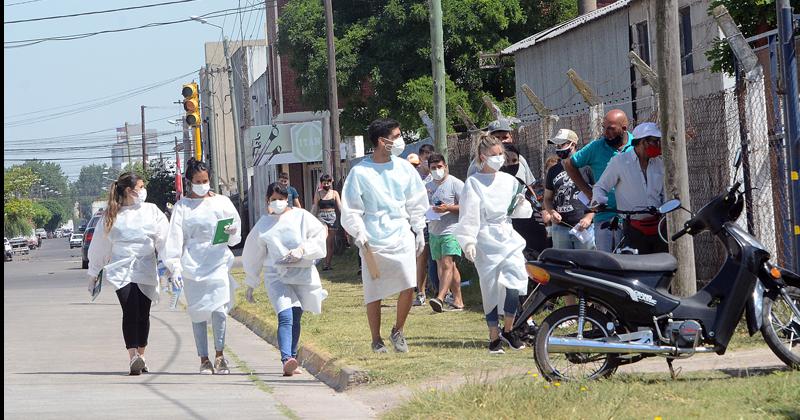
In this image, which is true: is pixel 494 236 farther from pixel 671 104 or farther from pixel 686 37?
pixel 686 37

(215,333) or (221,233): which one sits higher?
(221,233)

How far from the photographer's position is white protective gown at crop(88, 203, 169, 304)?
11000 millimetres

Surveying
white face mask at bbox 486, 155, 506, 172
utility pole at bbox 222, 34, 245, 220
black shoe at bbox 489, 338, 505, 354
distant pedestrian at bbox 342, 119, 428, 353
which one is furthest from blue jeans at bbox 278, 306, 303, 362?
utility pole at bbox 222, 34, 245, 220

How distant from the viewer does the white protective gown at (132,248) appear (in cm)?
1100

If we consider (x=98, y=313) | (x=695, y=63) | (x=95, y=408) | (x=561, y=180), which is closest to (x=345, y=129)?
(x=695, y=63)

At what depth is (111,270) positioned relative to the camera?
10945mm

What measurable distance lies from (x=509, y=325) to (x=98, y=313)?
Answer: 384 inches

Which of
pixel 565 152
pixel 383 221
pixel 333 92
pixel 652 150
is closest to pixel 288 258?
pixel 383 221

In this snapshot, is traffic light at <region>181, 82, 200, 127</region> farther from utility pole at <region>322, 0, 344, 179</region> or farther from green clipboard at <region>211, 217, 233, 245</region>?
green clipboard at <region>211, 217, 233, 245</region>

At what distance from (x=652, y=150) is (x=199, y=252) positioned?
3789 millimetres

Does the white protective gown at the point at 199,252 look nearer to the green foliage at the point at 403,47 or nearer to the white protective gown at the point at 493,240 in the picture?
the white protective gown at the point at 493,240

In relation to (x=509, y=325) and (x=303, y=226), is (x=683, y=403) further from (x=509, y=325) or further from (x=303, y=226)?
(x=303, y=226)

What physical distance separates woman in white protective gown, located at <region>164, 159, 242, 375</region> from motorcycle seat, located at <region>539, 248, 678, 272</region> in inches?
142

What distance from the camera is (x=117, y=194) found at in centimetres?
1119
